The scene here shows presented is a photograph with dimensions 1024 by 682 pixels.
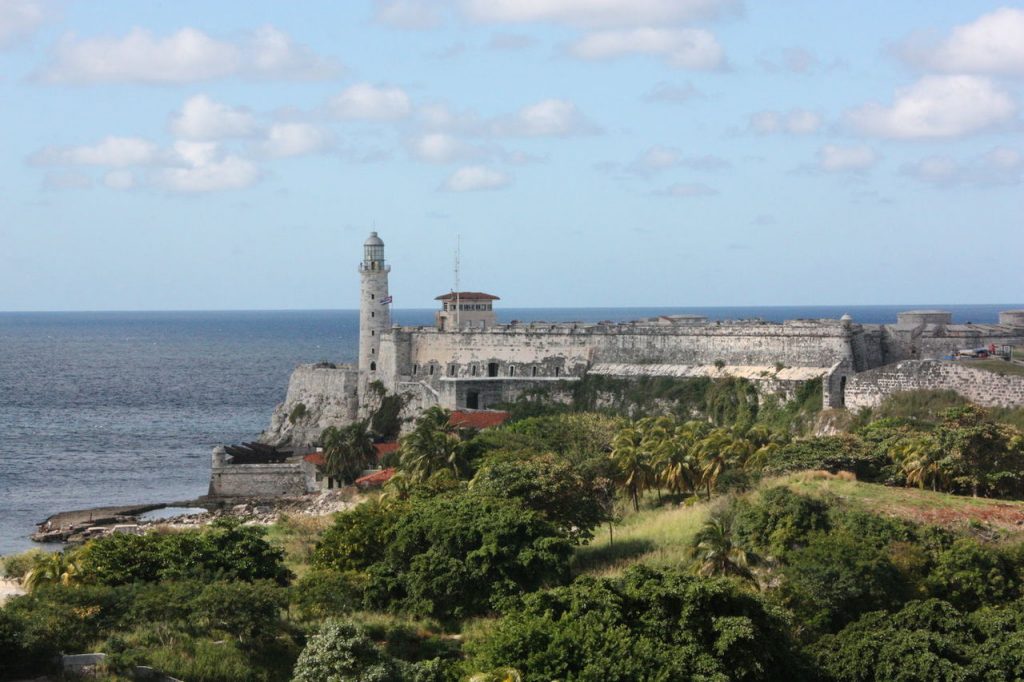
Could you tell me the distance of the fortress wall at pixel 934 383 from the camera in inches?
2080

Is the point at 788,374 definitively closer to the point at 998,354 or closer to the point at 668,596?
the point at 998,354

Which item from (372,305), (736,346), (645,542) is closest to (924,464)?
(645,542)

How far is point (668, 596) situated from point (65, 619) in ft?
42.4

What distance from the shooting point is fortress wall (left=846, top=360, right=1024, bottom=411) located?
173ft

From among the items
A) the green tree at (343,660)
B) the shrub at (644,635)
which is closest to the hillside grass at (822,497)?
the shrub at (644,635)

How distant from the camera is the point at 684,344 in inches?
2687

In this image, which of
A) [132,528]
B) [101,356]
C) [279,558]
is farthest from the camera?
[101,356]

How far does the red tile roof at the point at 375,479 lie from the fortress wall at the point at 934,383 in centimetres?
1990

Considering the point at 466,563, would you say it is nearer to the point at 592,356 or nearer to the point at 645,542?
the point at 645,542

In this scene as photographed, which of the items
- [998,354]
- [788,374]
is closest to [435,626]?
[788,374]

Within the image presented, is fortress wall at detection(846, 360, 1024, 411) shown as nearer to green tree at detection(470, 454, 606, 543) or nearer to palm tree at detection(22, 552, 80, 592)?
green tree at detection(470, 454, 606, 543)

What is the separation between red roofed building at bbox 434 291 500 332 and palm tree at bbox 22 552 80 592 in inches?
1596

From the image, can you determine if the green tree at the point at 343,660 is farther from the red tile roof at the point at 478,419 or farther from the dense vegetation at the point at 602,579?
the red tile roof at the point at 478,419

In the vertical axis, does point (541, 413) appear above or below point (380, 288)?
below
